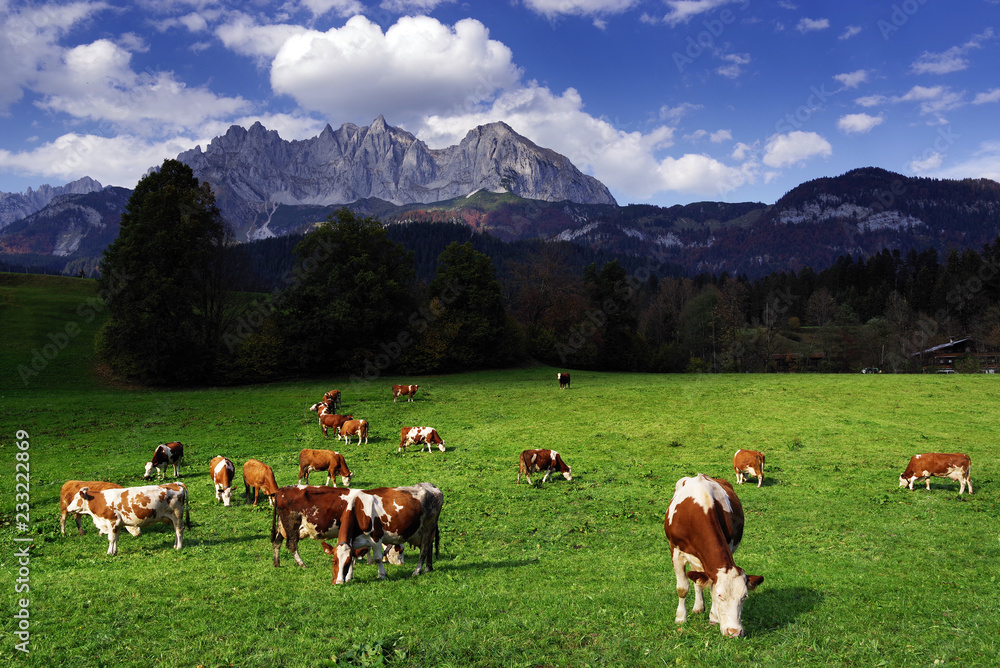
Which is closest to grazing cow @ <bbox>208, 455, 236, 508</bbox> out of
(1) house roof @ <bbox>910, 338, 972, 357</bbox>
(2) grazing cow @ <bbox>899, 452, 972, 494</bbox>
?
(2) grazing cow @ <bbox>899, 452, 972, 494</bbox>

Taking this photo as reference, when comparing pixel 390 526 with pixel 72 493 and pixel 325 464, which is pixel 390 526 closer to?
pixel 72 493

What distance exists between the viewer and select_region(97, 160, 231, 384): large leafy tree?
142ft

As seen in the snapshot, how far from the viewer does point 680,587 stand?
8133 millimetres

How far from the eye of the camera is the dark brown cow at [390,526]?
32.8 feet

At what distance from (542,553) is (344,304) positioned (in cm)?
4093

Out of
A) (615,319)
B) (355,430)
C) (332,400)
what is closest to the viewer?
(355,430)

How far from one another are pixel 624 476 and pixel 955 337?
102 meters

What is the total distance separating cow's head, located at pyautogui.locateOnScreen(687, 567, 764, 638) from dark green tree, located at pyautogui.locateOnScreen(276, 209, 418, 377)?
148ft

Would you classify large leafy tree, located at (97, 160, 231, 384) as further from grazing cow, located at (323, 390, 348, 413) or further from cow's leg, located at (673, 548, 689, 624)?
cow's leg, located at (673, 548, 689, 624)

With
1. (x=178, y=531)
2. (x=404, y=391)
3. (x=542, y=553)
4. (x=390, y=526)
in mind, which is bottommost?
(x=542, y=553)

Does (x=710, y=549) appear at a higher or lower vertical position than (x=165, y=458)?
higher

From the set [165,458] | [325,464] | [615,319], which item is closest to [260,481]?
[325,464]

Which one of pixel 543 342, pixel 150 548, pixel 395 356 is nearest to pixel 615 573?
pixel 150 548

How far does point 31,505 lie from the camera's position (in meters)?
15.4
